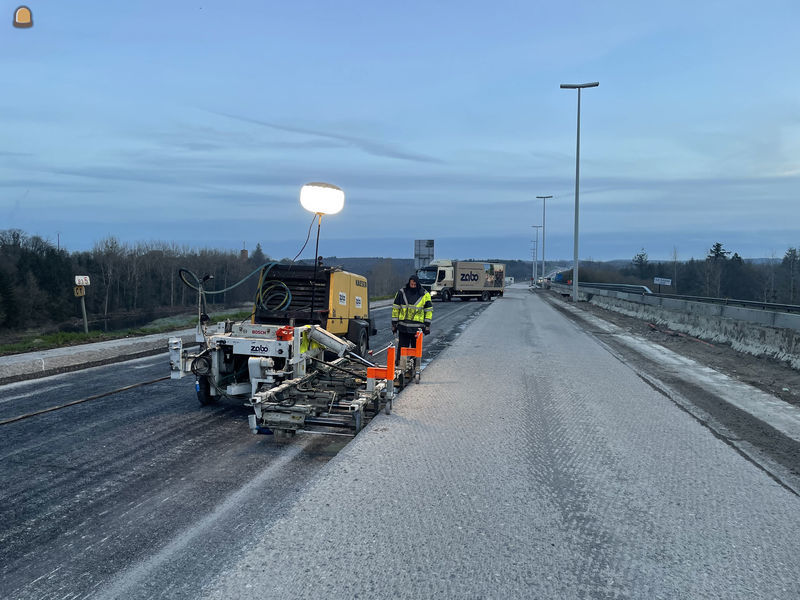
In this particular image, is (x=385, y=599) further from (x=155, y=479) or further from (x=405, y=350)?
(x=405, y=350)

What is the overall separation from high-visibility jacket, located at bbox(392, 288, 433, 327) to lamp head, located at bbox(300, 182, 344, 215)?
3.26 metres

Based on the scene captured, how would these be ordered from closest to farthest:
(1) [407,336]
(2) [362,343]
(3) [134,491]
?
1. (3) [134,491]
2. (1) [407,336]
3. (2) [362,343]

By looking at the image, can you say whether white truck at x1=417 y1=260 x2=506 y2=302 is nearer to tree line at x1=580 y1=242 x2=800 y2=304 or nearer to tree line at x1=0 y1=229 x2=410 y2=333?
tree line at x1=0 y1=229 x2=410 y2=333

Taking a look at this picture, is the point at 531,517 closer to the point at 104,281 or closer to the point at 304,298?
the point at 304,298

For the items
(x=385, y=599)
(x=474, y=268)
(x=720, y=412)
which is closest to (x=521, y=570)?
(x=385, y=599)

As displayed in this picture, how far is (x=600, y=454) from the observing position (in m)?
5.41

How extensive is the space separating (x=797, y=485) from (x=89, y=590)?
5654 mm

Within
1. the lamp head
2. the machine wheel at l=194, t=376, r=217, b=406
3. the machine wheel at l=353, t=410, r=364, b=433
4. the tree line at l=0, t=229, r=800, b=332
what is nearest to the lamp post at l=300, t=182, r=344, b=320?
the lamp head

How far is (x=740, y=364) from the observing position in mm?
12477

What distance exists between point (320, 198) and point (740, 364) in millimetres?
11008

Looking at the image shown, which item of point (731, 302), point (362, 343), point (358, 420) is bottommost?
point (358, 420)

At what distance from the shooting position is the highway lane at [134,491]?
341 cm

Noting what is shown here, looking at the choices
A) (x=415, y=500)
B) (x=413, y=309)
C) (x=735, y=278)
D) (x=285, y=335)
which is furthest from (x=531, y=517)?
(x=735, y=278)

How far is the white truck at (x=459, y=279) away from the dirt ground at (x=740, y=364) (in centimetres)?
2117
